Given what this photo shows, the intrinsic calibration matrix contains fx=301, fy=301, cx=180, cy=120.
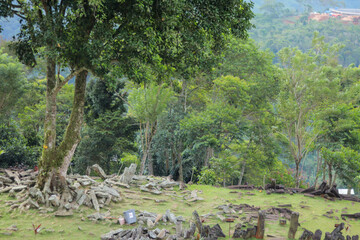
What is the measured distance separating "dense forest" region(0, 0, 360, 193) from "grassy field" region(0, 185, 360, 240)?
6.25ft

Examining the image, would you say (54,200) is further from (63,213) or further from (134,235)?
Answer: (134,235)

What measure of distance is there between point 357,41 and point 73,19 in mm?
112997

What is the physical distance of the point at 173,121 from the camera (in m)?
21.8

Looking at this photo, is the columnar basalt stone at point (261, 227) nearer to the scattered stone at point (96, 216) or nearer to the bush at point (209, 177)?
the scattered stone at point (96, 216)

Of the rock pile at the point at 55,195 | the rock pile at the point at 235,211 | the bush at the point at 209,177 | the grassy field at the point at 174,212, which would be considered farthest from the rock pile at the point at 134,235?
the bush at the point at 209,177

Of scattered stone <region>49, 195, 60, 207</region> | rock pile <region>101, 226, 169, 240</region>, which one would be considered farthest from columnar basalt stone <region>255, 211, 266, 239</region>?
scattered stone <region>49, 195, 60, 207</region>

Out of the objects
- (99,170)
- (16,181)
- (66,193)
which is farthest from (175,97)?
(66,193)

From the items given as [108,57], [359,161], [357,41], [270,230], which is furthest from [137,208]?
[357,41]

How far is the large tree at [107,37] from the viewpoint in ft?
27.0

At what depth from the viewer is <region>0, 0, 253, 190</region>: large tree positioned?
823 centimetres

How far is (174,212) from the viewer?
10.1 meters

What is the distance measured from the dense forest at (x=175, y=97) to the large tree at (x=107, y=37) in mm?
40

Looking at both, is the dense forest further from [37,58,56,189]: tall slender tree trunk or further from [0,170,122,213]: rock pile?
[0,170,122,213]: rock pile

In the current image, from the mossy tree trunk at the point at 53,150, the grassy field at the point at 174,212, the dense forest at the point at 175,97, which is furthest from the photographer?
the mossy tree trunk at the point at 53,150
